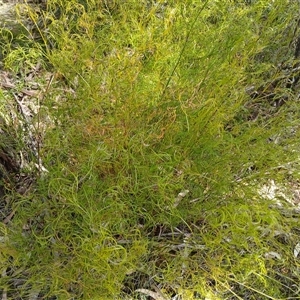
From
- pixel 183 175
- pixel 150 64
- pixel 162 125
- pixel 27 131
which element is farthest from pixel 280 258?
pixel 27 131

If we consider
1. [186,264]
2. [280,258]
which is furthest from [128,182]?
[280,258]

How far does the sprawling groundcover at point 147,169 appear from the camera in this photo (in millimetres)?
890

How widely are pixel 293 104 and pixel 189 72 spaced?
0.34 m

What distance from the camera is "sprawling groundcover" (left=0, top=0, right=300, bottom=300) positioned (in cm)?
89

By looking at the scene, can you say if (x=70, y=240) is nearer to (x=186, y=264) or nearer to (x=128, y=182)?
(x=128, y=182)

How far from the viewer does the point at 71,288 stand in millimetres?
929

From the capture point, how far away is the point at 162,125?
0.90m

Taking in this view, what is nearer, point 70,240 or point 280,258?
point 70,240

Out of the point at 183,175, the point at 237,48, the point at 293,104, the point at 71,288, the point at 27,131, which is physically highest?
the point at 237,48

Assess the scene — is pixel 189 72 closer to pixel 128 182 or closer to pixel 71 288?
pixel 128 182

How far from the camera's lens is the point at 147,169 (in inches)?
35.4

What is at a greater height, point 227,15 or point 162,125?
point 227,15

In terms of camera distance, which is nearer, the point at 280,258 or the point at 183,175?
the point at 183,175

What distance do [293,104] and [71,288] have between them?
75 cm
